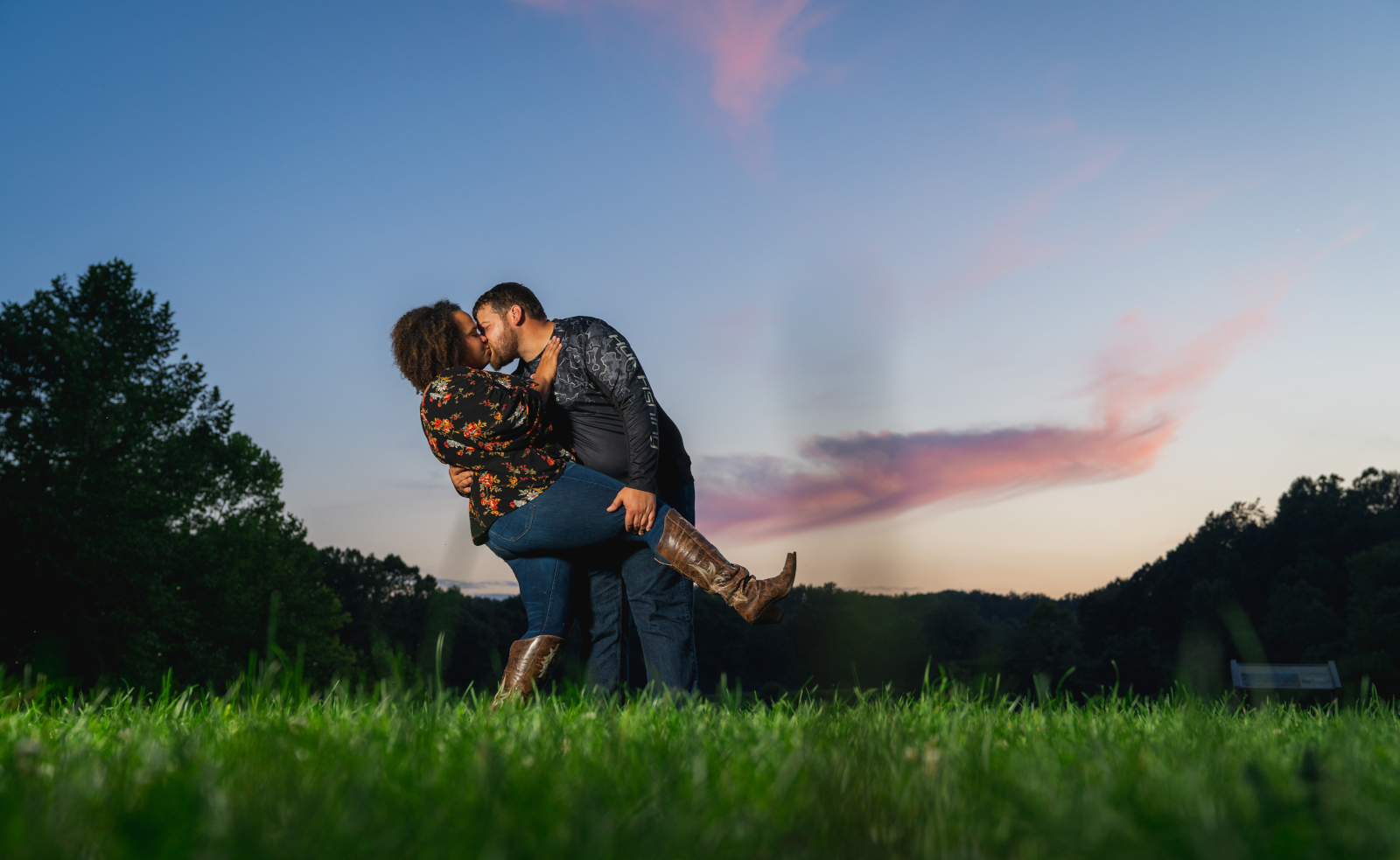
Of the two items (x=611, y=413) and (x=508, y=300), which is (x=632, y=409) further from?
(x=508, y=300)

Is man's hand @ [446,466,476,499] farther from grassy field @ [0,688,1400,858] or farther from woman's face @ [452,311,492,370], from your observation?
grassy field @ [0,688,1400,858]

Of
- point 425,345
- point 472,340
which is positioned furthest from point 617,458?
point 425,345

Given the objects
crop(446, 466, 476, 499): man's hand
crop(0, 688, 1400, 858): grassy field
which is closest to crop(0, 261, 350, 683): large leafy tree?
crop(446, 466, 476, 499): man's hand

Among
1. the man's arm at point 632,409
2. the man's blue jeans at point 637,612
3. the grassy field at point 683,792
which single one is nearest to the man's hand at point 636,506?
the man's arm at point 632,409

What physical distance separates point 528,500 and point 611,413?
0.72 m

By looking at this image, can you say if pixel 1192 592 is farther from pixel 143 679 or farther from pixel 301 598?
pixel 143 679

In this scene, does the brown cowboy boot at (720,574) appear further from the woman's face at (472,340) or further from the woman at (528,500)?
the woman's face at (472,340)

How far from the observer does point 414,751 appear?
2197mm

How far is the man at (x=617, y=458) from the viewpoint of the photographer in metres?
4.37

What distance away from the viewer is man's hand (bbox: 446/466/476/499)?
4.52 meters

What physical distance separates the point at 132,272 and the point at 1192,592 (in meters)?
67.3

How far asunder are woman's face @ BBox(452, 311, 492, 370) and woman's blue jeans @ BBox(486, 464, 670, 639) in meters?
0.83

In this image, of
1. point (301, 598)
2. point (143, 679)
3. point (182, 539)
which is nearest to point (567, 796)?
point (143, 679)

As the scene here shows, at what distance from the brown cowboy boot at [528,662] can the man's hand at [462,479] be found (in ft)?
2.73
